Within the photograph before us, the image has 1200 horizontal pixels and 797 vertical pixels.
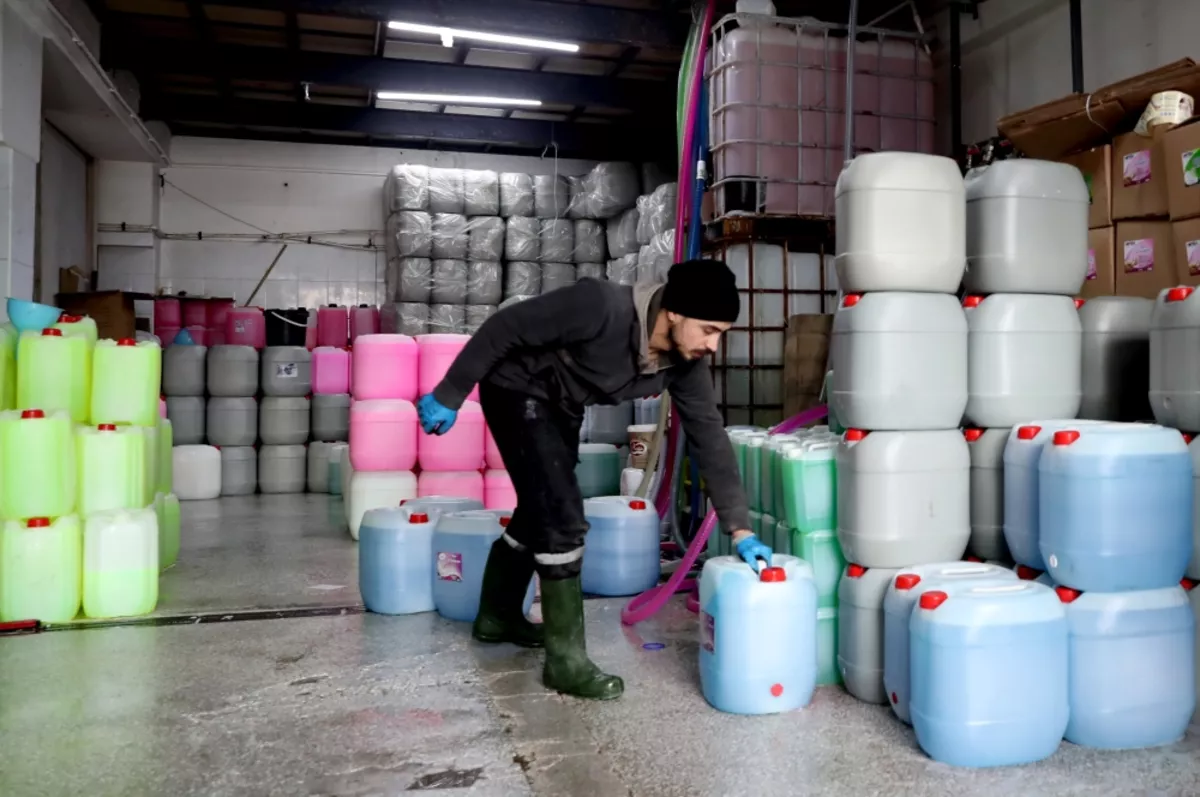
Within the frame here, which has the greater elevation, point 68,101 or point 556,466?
point 68,101

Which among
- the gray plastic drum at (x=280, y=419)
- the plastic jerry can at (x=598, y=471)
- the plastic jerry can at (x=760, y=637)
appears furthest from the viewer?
the gray plastic drum at (x=280, y=419)

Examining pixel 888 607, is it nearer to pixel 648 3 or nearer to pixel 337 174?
pixel 648 3

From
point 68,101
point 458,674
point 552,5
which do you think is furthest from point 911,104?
point 68,101

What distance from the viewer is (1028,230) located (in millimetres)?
2939

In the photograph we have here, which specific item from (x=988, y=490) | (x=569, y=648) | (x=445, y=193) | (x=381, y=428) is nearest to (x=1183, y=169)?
(x=988, y=490)

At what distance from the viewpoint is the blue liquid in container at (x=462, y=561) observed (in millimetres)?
3869

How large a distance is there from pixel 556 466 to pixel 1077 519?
150cm

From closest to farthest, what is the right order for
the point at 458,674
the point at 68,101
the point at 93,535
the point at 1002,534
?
the point at 1002,534 → the point at 458,674 → the point at 93,535 → the point at 68,101

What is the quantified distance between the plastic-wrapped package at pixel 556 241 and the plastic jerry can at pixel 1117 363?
7917mm

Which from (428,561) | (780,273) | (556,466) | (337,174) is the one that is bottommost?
(428,561)

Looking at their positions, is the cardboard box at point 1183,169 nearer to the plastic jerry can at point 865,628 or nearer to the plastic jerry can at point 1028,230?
the plastic jerry can at point 1028,230

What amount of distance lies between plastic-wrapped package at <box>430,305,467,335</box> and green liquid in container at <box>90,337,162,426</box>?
577 cm

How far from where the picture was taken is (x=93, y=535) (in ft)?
12.8

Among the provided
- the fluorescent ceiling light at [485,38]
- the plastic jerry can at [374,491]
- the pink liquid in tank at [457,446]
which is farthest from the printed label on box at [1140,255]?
the fluorescent ceiling light at [485,38]
